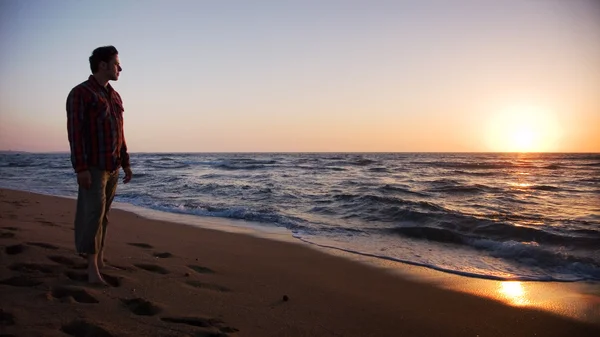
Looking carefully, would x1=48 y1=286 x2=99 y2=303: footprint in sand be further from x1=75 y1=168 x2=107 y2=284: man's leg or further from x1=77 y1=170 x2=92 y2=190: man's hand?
x1=77 y1=170 x2=92 y2=190: man's hand

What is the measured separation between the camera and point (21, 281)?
289 cm

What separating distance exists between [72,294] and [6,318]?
0.51 m

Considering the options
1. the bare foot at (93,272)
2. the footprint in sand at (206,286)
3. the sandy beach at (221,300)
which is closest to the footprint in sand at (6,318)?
the sandy beach at (221,300)

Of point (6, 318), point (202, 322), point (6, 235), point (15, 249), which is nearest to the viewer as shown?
point (6, 318)

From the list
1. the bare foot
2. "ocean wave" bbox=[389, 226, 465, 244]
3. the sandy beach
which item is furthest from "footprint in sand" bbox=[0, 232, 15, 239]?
"ocean wave" bbox=[389, 226, 465, 244]

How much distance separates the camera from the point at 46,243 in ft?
13.1

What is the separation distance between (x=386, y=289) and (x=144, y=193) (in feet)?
36.6

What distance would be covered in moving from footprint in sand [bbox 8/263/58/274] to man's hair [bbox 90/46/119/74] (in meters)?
1.64

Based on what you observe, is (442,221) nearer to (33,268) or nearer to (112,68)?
(112,68)

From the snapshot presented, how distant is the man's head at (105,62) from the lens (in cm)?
303

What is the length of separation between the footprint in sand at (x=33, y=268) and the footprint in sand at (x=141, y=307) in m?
0.86

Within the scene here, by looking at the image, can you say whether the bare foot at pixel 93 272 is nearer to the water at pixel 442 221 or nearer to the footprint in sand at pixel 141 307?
the footprint in sand at pixel 141 307

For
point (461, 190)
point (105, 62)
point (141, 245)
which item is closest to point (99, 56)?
point (105, 62)

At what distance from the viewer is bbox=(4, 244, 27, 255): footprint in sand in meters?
3.51
